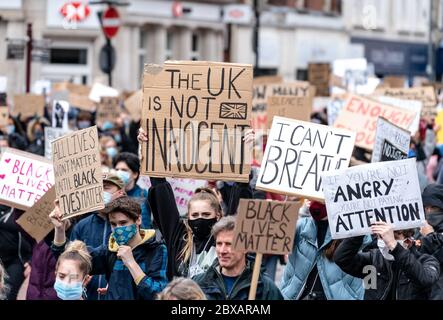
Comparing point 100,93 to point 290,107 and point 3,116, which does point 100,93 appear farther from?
point 290,107

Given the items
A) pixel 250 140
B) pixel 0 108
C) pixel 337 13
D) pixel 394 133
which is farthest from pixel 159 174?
pixel 337 13

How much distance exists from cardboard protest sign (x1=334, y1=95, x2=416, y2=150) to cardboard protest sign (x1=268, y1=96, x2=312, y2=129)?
0.38 metres

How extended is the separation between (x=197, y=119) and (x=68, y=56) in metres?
30.8

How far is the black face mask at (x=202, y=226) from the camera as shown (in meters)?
8.30

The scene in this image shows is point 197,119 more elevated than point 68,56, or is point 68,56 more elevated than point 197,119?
point 197,119

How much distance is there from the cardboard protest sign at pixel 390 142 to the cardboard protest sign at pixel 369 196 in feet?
9.78

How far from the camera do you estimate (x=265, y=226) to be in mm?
7070

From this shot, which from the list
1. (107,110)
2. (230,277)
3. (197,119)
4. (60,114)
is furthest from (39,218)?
(107,110)

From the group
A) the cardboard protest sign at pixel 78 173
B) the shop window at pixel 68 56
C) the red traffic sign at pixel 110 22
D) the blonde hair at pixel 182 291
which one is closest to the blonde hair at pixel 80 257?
the cardboard protest sign at pixel 78 173

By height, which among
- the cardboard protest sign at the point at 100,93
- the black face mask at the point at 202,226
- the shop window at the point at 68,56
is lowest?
the shop window at the point at 68,56

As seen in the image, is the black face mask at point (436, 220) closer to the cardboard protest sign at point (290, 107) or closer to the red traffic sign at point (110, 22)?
the cardboard protest sign at point (290, 107)
